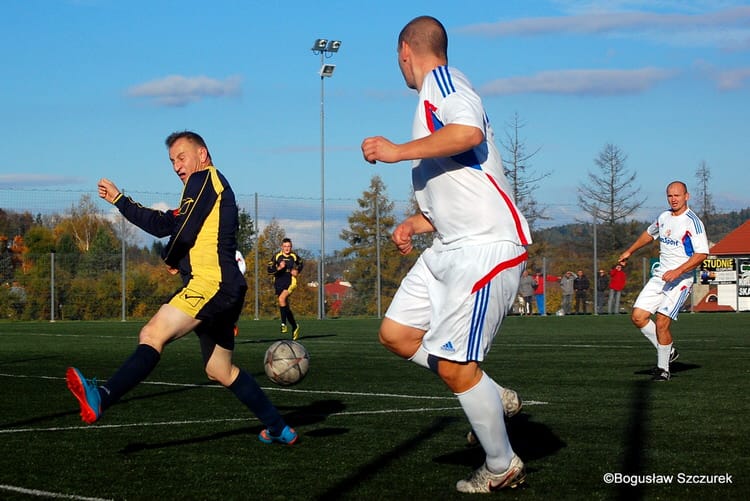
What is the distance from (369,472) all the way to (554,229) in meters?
39.5

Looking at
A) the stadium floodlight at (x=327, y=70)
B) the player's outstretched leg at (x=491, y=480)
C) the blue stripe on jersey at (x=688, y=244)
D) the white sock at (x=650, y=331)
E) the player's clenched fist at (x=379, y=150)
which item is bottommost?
the player's outstretched leg at (x=491, y=480)

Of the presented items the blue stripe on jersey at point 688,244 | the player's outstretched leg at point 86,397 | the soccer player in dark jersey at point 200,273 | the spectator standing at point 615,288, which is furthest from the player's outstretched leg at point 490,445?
the spectator standing at point 615,288

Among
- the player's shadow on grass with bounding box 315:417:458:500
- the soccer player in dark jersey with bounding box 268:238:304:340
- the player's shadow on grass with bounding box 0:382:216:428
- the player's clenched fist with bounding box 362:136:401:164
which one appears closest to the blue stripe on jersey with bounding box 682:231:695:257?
the player's shadow on grass with bounding box 315:417:458:500

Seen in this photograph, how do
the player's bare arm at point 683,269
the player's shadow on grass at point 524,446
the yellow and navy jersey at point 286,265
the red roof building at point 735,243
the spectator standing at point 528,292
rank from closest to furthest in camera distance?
the player's shadow on grass at point 524,446 < the player's bare arm at point 683,269 < the yellow and navy jersey at point 286,265 < the spectator standing at point 528,292 < the red roof building at point 735,243

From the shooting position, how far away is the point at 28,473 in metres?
A: 5.57

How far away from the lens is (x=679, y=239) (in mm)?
11734

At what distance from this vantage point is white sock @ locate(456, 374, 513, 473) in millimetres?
4965

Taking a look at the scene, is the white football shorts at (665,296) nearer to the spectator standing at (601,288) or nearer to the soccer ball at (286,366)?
the soccer ball at (286,366)

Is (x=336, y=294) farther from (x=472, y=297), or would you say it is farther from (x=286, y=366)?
(x=472, y=297)

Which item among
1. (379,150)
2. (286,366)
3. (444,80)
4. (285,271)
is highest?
(444,80)

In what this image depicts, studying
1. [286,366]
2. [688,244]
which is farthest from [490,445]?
[688,244]

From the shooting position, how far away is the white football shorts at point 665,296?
11586 mm

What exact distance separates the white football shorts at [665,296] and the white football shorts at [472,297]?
6.92 m

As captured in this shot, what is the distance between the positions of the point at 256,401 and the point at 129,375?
0.89 m
